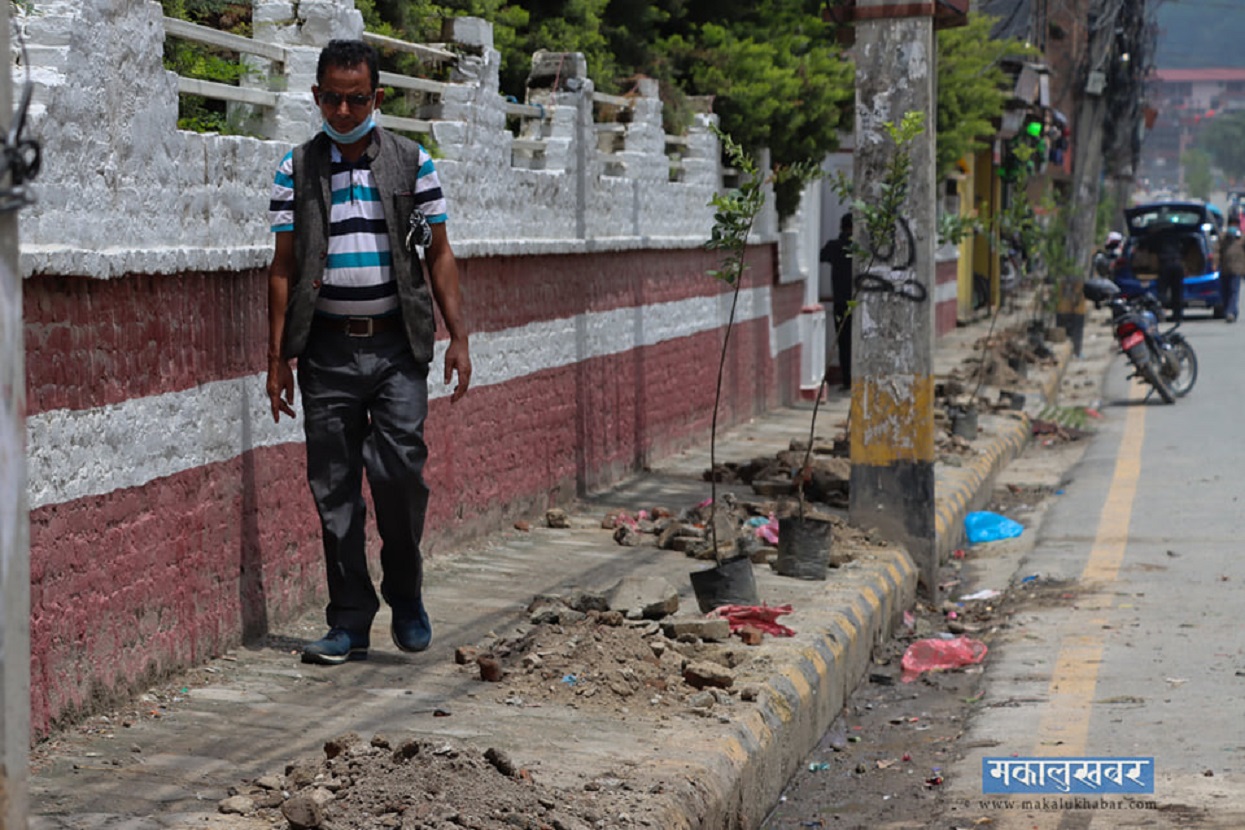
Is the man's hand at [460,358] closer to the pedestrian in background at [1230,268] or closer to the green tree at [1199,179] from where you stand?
the pedestrian in background at [1230,268]

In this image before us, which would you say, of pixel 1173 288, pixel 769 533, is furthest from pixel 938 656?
pixel 1173 288

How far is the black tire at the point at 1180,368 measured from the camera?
20.4 m

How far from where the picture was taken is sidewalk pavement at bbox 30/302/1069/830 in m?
5.18

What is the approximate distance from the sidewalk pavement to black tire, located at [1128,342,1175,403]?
11.5m

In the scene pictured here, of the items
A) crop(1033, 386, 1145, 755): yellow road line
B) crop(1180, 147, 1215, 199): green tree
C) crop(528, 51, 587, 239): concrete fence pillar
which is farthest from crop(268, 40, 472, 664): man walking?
crop(1180, 147, 1215, 199): green tree

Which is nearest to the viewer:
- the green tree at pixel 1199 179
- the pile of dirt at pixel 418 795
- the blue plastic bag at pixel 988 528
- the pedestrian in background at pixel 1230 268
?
the pile of dirt at pixel 418 795

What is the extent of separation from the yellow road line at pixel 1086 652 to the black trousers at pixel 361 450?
2375 millimetres

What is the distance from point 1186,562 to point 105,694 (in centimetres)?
660

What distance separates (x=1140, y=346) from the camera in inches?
797

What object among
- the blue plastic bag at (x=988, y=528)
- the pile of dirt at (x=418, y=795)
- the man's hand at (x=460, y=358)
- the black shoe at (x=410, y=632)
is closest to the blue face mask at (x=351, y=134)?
the man's hand at (x=460, y=358)

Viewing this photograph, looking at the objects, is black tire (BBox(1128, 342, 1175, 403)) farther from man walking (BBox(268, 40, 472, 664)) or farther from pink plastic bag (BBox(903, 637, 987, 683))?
man walking (BBox(268, 40, 472, 664))

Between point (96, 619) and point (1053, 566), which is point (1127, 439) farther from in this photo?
point (96, 619)

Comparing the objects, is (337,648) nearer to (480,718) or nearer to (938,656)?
(480,718)

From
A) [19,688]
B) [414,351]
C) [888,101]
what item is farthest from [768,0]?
[19,688]
